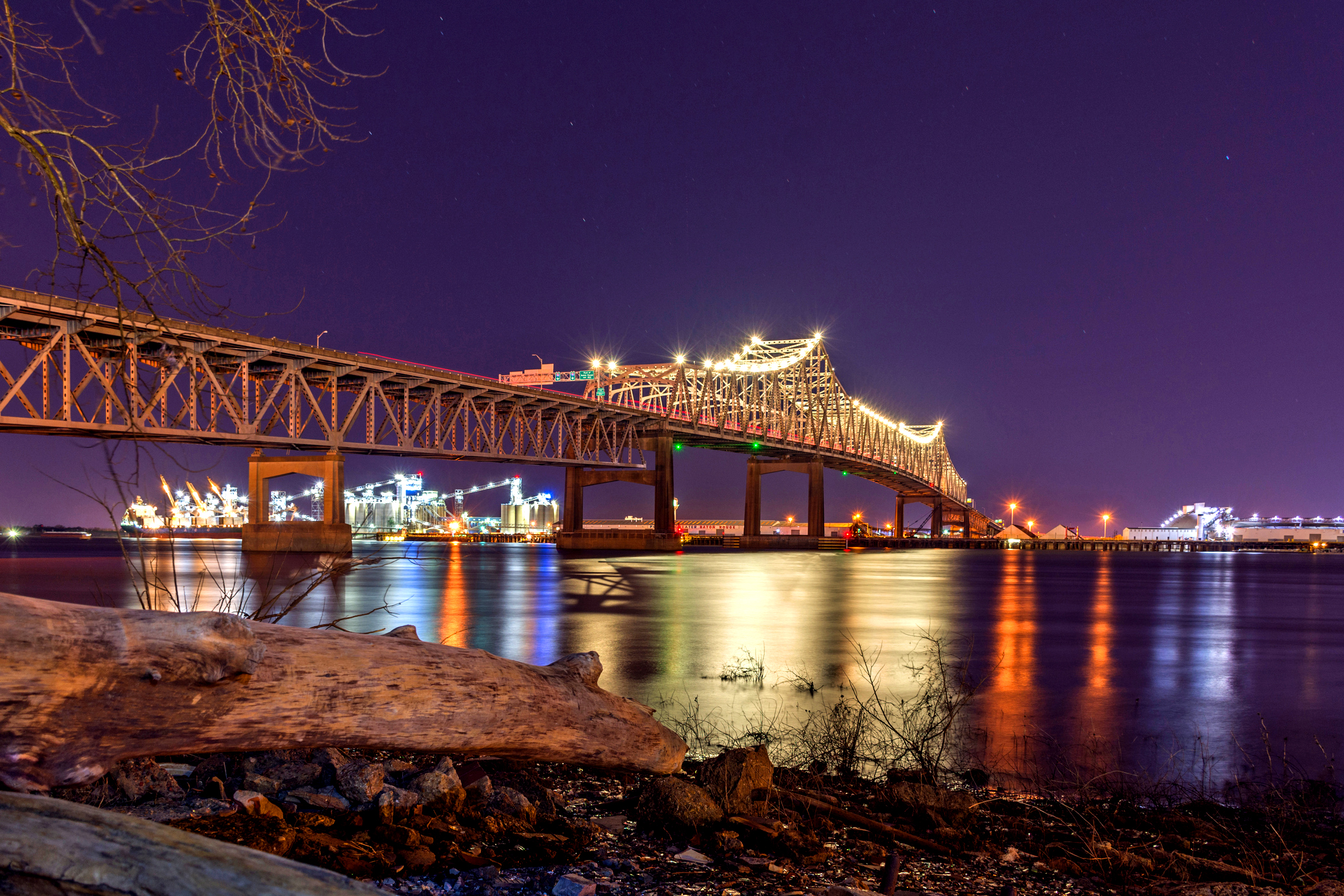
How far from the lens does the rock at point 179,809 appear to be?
4340 mm

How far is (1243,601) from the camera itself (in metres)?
36.9

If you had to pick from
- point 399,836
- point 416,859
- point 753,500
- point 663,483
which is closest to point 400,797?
point 399,836

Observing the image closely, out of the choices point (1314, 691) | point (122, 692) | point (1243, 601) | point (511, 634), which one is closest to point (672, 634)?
point (511, 634)

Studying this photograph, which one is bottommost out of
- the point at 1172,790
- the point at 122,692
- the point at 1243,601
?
the point at 1243,601

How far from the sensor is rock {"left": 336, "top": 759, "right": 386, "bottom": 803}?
485cm

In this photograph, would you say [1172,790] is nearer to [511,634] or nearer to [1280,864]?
[1280,864]

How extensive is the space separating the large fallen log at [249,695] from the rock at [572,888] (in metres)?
1.20

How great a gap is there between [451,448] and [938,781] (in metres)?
60.9

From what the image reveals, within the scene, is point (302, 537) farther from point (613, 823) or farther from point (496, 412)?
point (613, 823)

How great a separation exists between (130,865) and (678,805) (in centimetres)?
321

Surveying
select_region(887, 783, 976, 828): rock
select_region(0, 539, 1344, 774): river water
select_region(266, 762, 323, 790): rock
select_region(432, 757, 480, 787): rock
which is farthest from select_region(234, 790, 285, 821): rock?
select_region(887, 783, 976, 828): rock

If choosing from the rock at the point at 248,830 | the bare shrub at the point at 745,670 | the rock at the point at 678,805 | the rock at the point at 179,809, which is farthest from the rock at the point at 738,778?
the bare shrub at the point at 745,670

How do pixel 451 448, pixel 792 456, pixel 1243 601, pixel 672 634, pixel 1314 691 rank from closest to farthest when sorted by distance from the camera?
pixel 1314 691 → pixel 672 634 → pixel 1243 601 → pixel 451 448 → pixel 792 456

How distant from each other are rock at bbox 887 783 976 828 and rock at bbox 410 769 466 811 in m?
2.73
